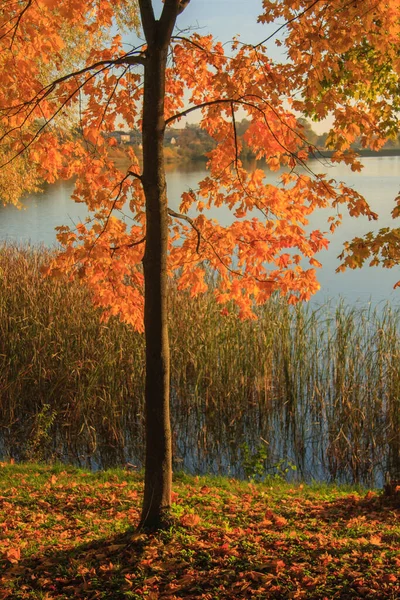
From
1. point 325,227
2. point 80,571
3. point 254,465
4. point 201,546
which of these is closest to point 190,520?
point 201,546

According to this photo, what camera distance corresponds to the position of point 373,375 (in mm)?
6566

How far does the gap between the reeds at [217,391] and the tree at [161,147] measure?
94.1 inches

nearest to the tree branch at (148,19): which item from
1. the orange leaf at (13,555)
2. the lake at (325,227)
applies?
the lake at (325,227)

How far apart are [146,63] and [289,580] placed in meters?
2.88

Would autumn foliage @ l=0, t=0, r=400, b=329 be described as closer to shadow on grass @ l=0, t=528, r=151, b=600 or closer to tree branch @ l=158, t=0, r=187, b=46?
tree branch @ l=158, t=0, r=187, b=46

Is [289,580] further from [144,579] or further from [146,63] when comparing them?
[146,63]

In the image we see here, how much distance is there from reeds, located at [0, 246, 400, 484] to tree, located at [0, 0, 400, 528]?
239 centimetres

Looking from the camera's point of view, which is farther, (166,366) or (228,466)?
(228,466)

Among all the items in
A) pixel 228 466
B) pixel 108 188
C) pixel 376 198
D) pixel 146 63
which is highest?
pixel 376 198

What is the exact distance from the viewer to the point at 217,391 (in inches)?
269

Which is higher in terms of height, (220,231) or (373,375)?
(220,231)

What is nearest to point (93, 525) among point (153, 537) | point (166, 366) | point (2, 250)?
point (153, 537)

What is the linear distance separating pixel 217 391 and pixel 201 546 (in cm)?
341

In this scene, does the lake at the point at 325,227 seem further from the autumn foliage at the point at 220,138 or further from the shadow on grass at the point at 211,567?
the shadow on grass at the point at 211,567
